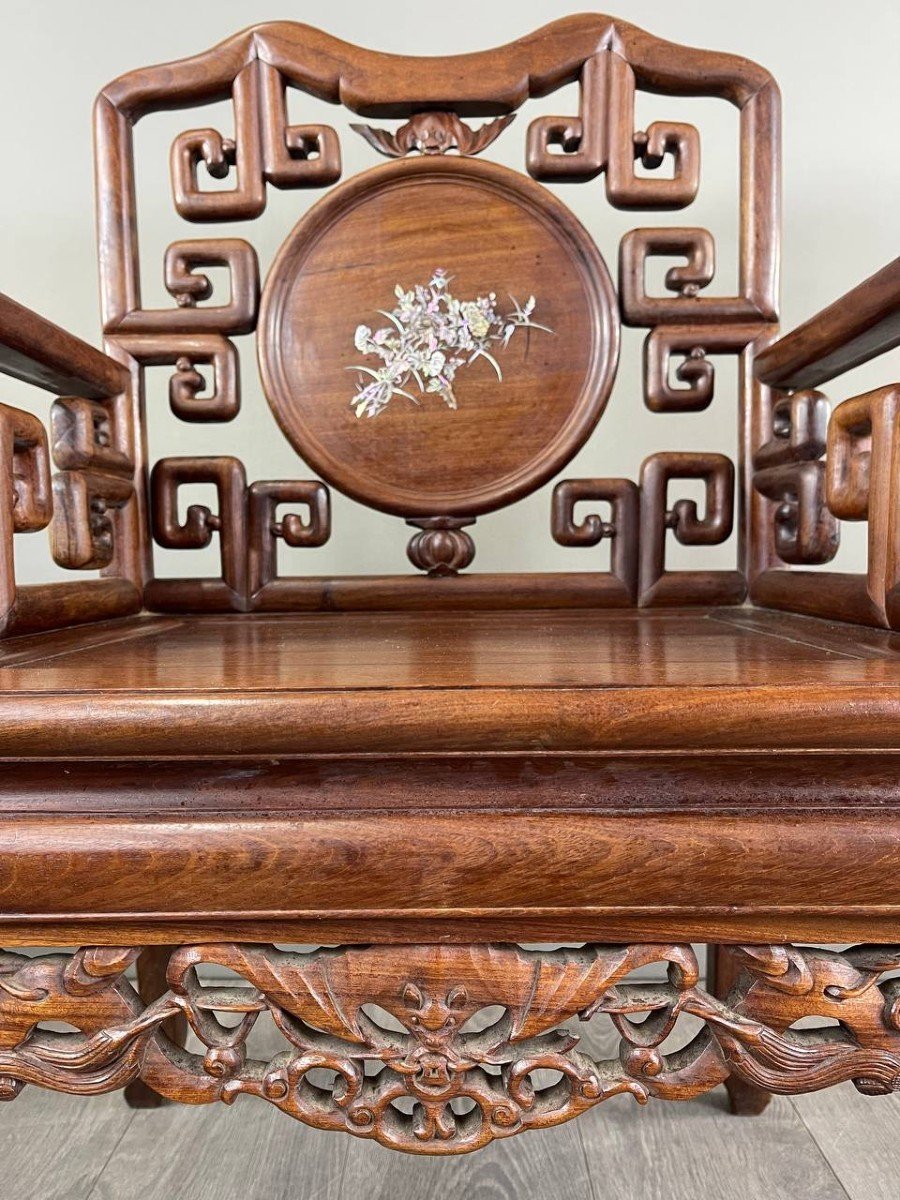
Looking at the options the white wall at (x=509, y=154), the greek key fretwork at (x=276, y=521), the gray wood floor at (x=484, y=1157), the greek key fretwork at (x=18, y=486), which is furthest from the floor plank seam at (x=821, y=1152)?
the greek key fretwork at (x=18, y=486)

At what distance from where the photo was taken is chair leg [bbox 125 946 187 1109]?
0.96m

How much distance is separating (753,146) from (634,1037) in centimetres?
80

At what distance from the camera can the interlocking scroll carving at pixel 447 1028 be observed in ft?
1.81

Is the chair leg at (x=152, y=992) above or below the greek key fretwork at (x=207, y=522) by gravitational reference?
below

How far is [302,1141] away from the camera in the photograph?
0.97 m

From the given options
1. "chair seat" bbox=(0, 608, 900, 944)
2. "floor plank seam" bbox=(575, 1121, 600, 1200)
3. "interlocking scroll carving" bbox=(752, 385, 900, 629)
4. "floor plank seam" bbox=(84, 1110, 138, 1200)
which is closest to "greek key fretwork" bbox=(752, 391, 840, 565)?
"interlocking scroll carving" bbox=(752, 385, 900, 629)

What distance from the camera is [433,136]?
3.05ft

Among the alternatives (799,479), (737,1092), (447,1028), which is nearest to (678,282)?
(799,479)

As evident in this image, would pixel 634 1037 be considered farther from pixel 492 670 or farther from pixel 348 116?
pixel 348 116

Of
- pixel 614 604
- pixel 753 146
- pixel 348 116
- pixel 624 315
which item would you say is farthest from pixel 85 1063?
pixel 348 116

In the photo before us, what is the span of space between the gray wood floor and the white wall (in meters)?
0.67

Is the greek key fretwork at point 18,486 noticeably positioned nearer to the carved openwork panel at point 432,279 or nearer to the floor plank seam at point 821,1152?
the carved openwork panel at point 432,279

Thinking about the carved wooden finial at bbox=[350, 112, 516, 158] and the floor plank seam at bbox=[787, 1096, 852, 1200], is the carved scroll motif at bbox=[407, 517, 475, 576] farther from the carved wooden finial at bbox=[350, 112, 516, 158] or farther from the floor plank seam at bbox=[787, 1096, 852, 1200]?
the floor plank seam at bbox=[787, 1096, 852, 1200]

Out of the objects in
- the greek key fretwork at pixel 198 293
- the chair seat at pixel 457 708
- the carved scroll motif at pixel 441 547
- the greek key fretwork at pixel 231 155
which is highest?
the greek key fretwork at pixel 231 155
